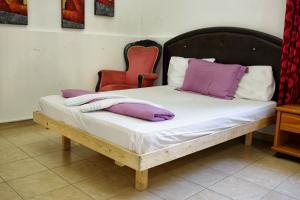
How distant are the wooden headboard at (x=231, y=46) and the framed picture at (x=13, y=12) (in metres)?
1.93

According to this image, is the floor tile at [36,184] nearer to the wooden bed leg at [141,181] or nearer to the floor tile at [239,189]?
the wooden bed leg at [141,181]

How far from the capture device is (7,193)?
2.12m

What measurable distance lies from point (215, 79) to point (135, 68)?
141 centimetres

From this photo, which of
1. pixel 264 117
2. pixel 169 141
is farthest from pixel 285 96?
pixel 169 141

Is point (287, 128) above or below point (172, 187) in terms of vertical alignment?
above

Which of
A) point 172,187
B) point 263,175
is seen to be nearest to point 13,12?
point 172,187

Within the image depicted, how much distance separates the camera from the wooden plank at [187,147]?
200 centimetres

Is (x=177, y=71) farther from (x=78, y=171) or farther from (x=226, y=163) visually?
(x=78, y=171)

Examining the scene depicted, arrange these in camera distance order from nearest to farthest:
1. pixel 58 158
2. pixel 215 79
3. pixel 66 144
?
pixel 58 158, pixel 66 144, pixel 215 79

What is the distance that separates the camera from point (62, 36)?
394 cm

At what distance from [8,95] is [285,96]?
10.1ft

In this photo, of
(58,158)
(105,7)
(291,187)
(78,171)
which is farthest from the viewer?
(105,7)

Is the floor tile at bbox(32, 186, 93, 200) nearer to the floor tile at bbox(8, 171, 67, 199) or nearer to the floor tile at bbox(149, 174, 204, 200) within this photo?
the floor tile at bbox(8, 171, 67, 199)

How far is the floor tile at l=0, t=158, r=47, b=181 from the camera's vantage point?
2.42 m
